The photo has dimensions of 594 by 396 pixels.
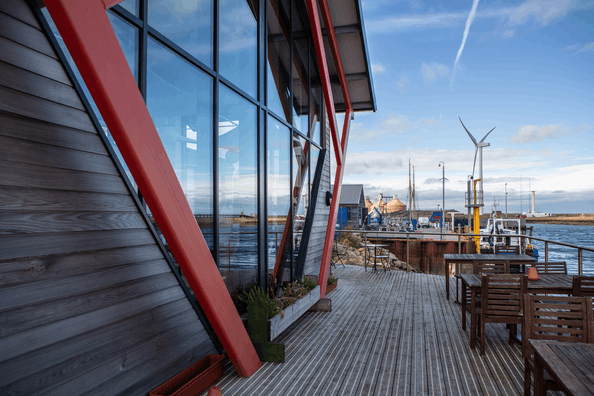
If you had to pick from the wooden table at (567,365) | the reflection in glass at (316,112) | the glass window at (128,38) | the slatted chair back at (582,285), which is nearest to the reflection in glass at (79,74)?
the glass window at (128,38)

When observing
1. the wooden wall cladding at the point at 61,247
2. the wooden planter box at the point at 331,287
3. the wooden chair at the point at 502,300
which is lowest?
the wooden planter box at the point at 331,287

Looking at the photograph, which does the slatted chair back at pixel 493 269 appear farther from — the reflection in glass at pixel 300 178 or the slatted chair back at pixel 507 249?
the reflection in glass at pixel 300 178

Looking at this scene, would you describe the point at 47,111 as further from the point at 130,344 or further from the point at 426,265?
the point at 426,265

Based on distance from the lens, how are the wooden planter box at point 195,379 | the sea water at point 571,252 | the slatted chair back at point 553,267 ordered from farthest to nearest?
the sea water at point 571,252 < the slatted chair back at point 553,267 < the wooden planter box at point 195,379

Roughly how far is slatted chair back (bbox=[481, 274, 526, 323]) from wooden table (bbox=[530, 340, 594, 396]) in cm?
156

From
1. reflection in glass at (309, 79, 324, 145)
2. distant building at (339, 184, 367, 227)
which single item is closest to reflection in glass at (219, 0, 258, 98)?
reflection in glass at (309, 79, 324, 145)

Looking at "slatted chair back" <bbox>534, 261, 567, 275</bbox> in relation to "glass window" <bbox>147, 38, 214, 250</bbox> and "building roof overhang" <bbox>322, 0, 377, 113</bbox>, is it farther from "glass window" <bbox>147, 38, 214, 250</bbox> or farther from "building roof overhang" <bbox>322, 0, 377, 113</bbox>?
"glass window" <bbox>147, 38, 214, 250</bbox>

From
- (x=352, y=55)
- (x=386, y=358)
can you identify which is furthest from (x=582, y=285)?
(x=352, y=55)

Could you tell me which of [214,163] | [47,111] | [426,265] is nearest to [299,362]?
[214,163]

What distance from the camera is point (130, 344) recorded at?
2.32 meters

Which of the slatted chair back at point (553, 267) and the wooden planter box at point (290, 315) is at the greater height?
the slatted chair back at point (553, 267)

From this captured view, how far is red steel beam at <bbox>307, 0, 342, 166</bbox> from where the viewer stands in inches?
219

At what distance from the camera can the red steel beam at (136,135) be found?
1852mm

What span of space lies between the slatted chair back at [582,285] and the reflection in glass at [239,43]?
166 inches
